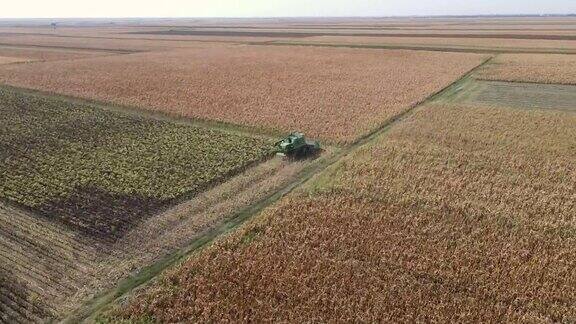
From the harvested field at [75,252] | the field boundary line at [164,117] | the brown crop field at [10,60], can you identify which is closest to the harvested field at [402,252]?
the harvested field at [75,252]

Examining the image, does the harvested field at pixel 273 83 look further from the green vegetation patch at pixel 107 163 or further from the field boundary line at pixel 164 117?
the green vegetation patch at pixel 107 163

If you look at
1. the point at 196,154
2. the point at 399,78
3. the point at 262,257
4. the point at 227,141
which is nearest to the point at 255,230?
the point at 262,257

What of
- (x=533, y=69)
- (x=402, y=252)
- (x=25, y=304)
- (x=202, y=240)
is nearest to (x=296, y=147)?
(x=202, y=240)

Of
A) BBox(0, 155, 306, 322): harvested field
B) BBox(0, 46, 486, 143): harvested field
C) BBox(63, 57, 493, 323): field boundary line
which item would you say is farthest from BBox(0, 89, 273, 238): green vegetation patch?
BBox(0, 46, 486, 143): harvested field

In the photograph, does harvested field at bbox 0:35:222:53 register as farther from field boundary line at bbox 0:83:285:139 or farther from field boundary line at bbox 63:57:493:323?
field boundary line at bbox 63:57:493:323

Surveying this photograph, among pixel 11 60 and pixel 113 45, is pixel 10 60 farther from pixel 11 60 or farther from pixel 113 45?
pixel 113 45

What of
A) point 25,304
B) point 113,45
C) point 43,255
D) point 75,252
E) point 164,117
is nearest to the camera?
point 25,304
